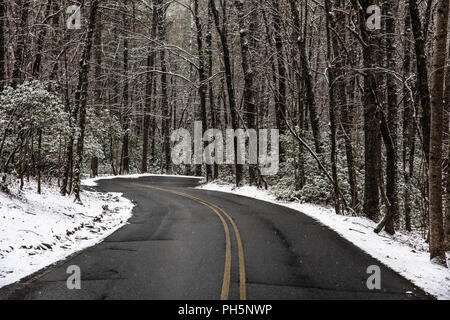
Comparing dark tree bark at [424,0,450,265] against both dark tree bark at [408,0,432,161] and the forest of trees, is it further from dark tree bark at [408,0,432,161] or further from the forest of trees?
dark tree bark at [408,0,432,161]

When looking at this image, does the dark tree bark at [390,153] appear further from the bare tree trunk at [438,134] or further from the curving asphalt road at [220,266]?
the bare tree trunk at [438,134]

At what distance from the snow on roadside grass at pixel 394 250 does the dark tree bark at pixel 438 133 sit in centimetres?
62

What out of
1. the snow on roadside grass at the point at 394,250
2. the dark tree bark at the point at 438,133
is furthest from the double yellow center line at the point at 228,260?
the dark tree bark at the point at 438,133

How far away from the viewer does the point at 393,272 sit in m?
7.57

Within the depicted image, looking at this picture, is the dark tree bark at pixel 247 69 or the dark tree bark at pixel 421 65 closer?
the dark tree bark at pixel 421 65

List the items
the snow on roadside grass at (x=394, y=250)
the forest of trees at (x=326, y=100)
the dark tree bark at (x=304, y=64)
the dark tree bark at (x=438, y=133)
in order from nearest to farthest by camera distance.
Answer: the snow on roadside grass at (x=394, y=250)
the dark tree bark at (x=438, y=133)
the forest of trees at (x=326, y=100)
the dark tree bark at (x=304, y=64)

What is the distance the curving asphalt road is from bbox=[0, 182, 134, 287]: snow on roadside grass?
0.59 metres

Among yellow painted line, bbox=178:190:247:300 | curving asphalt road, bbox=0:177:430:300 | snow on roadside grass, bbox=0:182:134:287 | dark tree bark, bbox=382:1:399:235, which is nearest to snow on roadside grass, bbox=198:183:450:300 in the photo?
curving asphalt road, bbox=0:177:430:300

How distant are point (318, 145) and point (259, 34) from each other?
1239 cm

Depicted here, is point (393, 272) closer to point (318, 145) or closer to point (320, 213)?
point (320, 213)

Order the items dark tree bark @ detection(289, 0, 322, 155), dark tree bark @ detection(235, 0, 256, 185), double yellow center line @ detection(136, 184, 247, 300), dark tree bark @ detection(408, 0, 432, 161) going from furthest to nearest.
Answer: dark tree bark @ detection(235, 0, 256, 185)
dark tree bark @ detection(289, 0, 322, 155)
dark tree bark @ detection(408, 0, 432, 161)
double yellow center line @ detection(136, 184, 247, 300)

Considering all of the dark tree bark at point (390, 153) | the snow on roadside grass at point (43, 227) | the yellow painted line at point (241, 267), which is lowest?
the yellow painted line at point (241, 267)

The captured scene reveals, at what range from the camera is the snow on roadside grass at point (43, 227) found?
25.6ft

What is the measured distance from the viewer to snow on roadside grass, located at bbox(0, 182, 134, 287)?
25.6 ft
